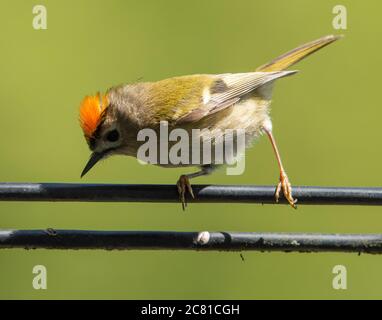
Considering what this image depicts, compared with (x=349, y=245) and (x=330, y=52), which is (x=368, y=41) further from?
(x=349, y=245)

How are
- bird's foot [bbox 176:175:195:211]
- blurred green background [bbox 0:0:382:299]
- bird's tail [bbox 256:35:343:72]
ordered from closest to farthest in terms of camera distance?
1. bird's foot [bbox 176:175:195:211]
2. bird's tail [bbox 256:35:343:72]
3. blurred green background [bbox 0:0:382:299]

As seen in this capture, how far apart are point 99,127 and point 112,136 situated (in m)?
0.16

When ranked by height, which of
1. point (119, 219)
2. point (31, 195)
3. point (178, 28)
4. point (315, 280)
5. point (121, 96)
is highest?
point (178, 28)

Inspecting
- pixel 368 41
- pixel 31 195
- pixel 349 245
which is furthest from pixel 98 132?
pixel 368 41

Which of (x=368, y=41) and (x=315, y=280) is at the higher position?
(x=368, y=41)

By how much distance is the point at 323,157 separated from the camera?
22.5ft

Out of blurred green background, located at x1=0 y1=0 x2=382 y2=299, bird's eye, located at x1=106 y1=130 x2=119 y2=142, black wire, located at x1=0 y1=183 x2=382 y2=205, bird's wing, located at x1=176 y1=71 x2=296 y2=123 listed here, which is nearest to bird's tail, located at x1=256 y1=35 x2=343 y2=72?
bird's wing, located at x1=176 y1=71 x2=296 y2=123

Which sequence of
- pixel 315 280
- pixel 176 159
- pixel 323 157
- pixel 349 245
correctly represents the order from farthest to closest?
pixel 323 157, pixel 315 280, pixel 176 159, pixel 349 245

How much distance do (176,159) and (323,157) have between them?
2.25 metres

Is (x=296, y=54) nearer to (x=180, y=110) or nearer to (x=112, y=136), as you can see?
(x=180, y=110)

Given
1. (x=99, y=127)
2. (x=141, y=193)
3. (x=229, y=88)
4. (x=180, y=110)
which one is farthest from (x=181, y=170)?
(x=141, y=193)

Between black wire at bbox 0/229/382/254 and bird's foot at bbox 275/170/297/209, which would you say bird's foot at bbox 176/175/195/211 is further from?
bird's foot at bbox 275/170/297/209

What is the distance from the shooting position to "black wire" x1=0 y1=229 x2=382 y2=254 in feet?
12.3

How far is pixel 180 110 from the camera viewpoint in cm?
509
